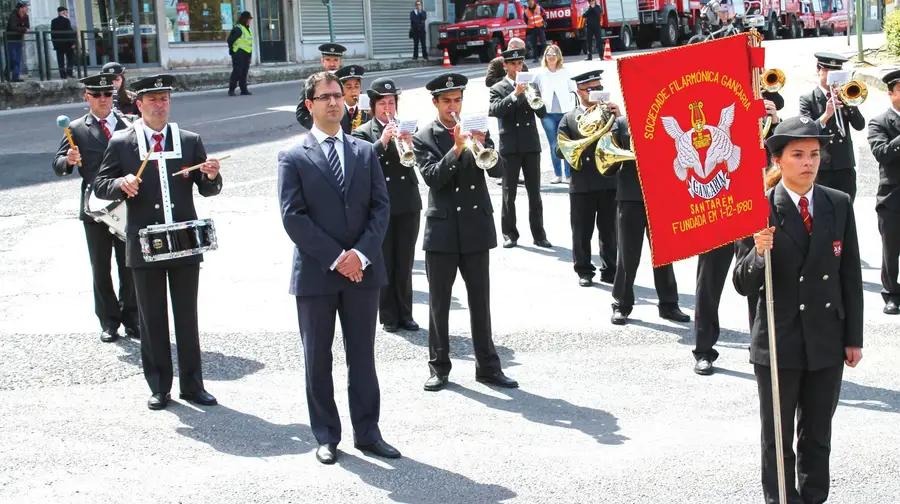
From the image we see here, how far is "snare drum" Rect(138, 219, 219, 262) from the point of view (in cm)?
737

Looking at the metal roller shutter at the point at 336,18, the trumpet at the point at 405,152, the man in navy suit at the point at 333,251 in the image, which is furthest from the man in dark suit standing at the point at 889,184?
the metal roller shutter at the point at 336,18

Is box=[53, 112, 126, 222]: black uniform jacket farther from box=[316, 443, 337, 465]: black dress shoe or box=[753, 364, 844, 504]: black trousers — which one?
box=[753, 364, 844, 504]: black trousers

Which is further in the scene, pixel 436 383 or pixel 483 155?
pixel 436 383

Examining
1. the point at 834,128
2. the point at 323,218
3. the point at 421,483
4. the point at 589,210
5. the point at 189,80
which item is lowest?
the point at 421,483

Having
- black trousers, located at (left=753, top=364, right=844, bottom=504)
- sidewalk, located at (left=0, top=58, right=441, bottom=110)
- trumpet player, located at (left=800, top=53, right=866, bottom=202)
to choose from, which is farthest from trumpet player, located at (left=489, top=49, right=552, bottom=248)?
sidewalk, located at (left=0, top=58, right=441, bottom=110)

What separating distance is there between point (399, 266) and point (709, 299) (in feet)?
8.77

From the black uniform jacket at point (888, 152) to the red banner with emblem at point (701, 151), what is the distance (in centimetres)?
451

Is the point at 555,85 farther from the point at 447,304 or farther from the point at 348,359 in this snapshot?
the point at 348,359

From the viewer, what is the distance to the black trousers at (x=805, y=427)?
5.45 metres

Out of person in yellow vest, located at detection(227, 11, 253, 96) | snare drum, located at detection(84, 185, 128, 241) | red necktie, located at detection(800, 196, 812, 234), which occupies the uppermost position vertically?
person in yellow vest, located at detection(227, 11, 253, 96)

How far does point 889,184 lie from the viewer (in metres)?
9.48

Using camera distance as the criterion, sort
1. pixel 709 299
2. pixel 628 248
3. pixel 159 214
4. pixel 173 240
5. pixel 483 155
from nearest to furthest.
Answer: pixel 173 240 → pixel 159 214 → pixel 483 155 → pixel 709 299 → pixel 628 248

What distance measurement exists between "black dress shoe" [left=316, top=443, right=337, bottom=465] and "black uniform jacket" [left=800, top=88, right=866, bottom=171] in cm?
533

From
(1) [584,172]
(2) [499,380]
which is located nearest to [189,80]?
(1) [584,172]
